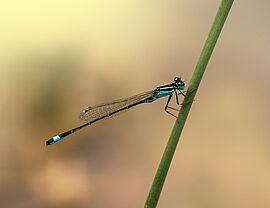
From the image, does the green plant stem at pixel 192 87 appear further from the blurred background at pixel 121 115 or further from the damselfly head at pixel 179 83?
the blurred background at pixel 121 115

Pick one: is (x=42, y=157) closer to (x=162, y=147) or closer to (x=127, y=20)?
(x=162, y=147)

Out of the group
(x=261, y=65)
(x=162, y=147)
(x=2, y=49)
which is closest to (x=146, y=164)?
(x=162, y=147)

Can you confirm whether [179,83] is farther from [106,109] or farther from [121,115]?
[121,115]

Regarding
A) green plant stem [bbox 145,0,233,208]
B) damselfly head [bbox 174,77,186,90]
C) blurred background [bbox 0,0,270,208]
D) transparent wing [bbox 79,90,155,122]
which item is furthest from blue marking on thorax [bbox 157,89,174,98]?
green plant stem [bbox 145,0,233,208]

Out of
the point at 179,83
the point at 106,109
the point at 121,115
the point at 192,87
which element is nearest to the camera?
the point at 192,87

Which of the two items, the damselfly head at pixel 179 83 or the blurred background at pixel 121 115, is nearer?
the damselfly head at pixel 179 83

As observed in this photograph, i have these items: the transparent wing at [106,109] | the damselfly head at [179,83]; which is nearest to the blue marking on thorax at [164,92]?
the damselfly head at [179,83]

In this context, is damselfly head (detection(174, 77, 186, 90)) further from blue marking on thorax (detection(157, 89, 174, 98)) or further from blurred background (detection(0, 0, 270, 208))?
blurred background (detection(0, 0, 270, 208))

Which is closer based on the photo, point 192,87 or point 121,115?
point 192,87

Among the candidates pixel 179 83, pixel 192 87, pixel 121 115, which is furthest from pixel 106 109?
pixel 192 87

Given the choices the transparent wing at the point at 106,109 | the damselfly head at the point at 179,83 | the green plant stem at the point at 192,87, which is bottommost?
the green plant stem at the point at 192,87
